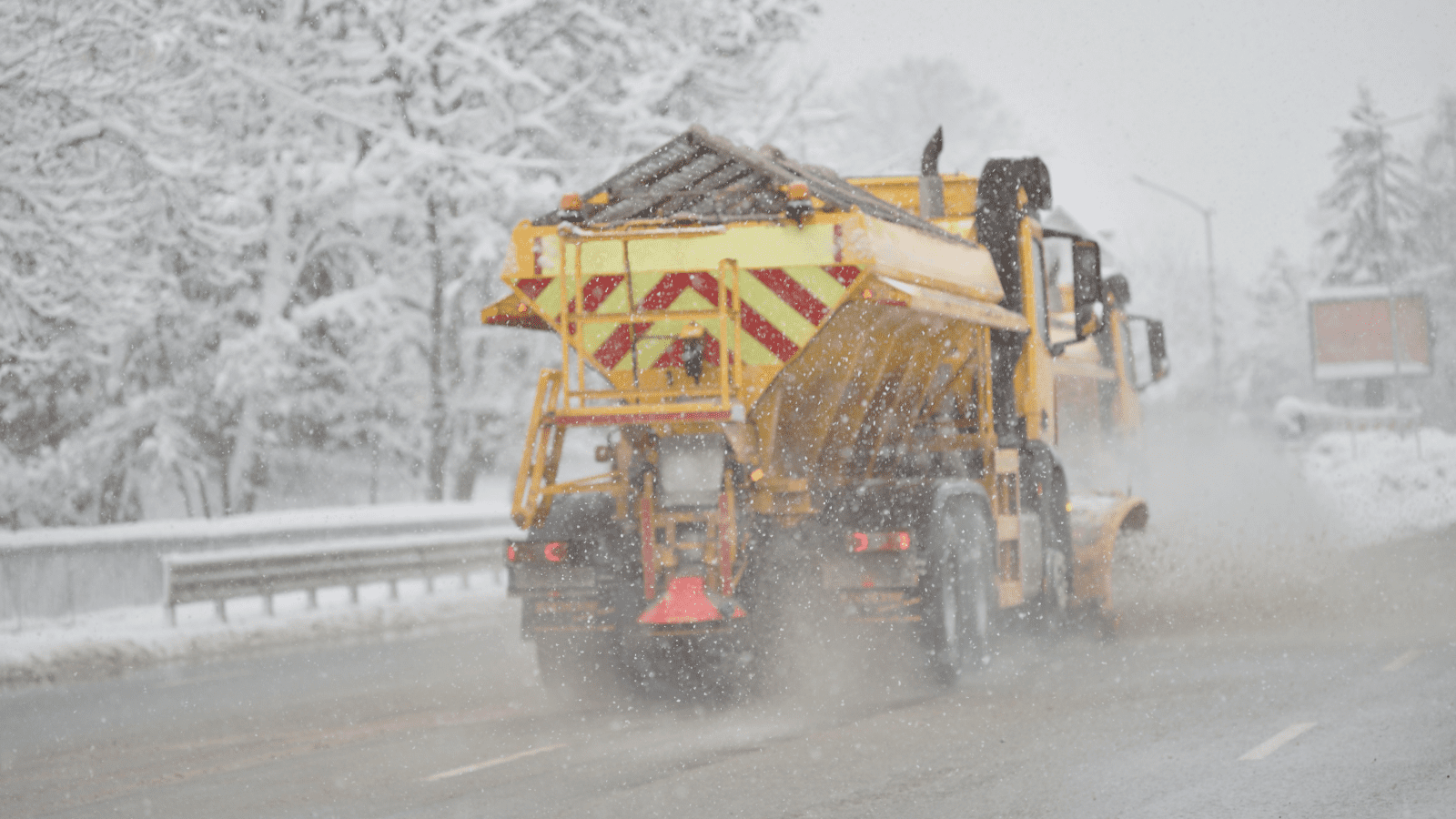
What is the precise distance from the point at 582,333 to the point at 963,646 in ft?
9.73

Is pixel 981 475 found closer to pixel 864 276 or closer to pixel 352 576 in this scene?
pixel 864 276

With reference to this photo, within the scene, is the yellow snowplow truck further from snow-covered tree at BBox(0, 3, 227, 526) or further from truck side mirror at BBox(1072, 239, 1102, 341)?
snow-covered tree at BBox(0, 3, 227, 526)

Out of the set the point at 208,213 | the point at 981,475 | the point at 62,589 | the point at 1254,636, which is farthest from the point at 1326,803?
the point at 208,213

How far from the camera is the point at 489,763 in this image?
7.82 meters

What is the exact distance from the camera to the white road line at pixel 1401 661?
10.1m

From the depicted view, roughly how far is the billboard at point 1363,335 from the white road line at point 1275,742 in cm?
3202

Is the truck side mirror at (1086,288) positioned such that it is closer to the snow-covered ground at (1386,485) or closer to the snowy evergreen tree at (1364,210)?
the snow-covered ground at (1386,485)

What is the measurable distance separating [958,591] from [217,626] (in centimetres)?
776

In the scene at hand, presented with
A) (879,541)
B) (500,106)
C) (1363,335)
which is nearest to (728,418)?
(879,541)

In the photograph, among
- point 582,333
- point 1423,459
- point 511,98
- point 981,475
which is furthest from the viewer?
point 1423,459

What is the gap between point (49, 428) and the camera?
67.7 ft

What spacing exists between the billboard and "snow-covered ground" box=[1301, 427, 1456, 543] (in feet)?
6.04

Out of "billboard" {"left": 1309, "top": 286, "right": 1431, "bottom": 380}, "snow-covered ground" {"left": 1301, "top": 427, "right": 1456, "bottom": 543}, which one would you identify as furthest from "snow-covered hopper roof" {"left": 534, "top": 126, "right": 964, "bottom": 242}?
"billboard" {"left": 1309, "top": 286, "right": 1431, "bottom": 380}

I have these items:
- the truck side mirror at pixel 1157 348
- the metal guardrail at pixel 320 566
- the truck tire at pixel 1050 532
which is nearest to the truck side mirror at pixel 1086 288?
the truck tire at pixel 1050 532
